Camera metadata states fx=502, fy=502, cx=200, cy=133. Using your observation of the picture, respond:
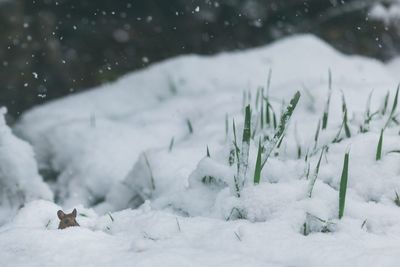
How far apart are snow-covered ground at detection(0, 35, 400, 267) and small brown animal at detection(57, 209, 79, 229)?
0.03 meters

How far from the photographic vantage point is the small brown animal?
1.35m

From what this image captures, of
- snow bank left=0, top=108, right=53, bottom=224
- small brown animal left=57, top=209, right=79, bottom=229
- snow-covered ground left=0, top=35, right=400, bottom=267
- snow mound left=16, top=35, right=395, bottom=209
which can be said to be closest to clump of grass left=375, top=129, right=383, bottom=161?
snow-covered ground left=0, top=35, right=400, bottom=267

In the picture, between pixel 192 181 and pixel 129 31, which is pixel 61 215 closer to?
pixel 192 181

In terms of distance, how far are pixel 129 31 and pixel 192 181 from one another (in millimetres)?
3343

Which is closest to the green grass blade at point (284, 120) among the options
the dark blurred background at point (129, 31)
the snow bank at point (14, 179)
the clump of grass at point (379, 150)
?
the clump of grass at point (379, 150)

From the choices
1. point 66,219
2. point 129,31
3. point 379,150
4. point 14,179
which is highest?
point 129,31

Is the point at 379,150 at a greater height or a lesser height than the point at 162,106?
greater

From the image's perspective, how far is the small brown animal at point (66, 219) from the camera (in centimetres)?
135

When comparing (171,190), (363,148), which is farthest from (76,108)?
(363,148)

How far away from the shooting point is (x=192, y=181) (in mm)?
1574

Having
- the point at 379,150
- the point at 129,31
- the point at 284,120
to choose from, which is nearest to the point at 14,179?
the point at 284,120

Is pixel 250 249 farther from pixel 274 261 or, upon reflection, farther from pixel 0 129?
pixel 0 129

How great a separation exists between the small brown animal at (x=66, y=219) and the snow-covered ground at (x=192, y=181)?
31 millimetres

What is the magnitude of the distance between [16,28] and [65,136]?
205cm
